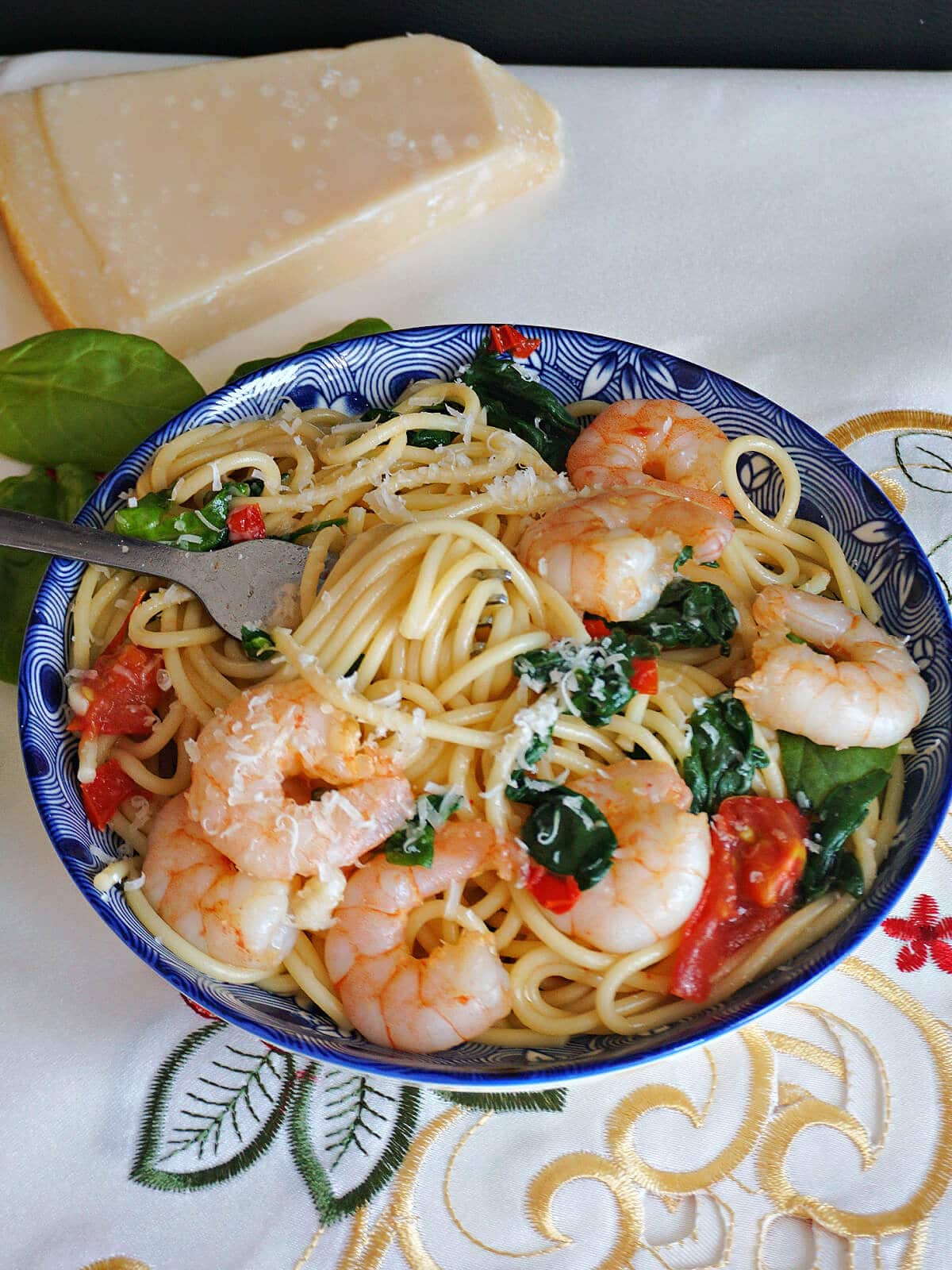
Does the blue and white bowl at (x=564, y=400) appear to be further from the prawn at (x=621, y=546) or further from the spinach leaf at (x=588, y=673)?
the spinach leaf at (x=588, y=673)

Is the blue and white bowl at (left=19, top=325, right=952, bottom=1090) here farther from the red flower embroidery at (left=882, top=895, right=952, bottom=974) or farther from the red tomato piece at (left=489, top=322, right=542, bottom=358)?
the red flower embroidery at (left=882, top=895, right=952, bottom=974)

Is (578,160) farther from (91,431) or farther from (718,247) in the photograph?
(91,431)

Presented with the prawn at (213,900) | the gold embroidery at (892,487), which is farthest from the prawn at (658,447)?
the prawn at (213,900)

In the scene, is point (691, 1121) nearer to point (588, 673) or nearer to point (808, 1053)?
point (808, 1053)

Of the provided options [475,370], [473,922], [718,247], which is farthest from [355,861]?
[718,247]

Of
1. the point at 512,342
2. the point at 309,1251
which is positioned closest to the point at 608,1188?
the point at 309,1251

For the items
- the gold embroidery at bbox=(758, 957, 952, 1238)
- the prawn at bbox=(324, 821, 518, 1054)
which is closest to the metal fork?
the prawn at bbox=(324, 821, 518, 1054)
